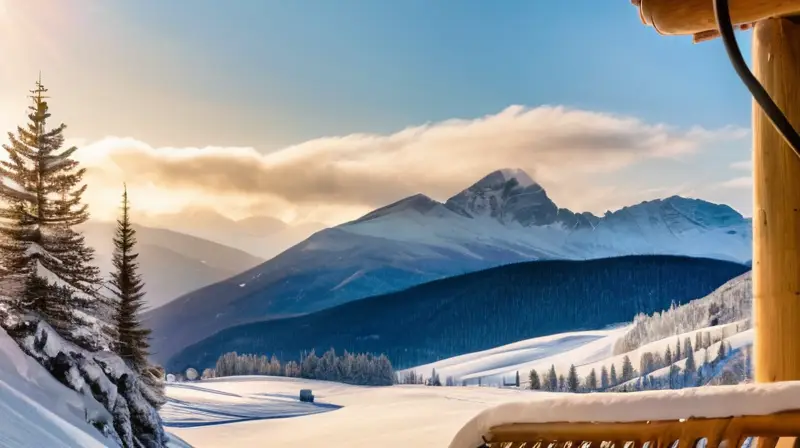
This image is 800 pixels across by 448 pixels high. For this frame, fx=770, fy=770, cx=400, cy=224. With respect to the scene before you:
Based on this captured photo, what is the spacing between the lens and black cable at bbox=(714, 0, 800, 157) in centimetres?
29

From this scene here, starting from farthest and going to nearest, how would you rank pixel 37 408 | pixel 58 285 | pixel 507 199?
pixel 507 199
pixel 58 285
pixel 37 408

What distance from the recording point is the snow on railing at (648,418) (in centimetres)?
33

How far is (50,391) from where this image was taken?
180 inches

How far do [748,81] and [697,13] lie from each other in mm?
275

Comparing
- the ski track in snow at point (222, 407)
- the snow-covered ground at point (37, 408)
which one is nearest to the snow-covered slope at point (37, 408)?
the snow-covered ground at point (37, 408)

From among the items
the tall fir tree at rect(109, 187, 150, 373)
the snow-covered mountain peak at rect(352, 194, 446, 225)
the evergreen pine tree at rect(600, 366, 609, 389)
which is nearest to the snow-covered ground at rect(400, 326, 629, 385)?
the evergreen pine tree at rect(600, 366, 609, 389)

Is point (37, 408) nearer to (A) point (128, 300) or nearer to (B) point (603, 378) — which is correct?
(A) point (128, 300)

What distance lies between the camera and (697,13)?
1.84 feet

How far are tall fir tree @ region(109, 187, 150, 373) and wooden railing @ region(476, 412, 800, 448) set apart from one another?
5.49m

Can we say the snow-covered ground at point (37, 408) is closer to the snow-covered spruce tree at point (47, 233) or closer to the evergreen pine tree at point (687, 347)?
the snow-covered spruce tree at point (47, 233)

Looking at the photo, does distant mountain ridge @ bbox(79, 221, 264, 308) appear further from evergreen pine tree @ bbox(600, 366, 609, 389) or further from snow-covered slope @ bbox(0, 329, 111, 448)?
evergreen pine tree @ bbox(600, 366, 609, 389)

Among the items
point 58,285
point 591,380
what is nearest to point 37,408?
point 58,285

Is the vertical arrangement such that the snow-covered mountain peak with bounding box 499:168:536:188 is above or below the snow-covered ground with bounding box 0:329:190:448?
above

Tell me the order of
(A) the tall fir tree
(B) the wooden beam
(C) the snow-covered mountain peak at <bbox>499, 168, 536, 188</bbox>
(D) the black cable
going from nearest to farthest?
1. (D) the black cable
2. (B) the wooden beam
3. (A) the tall fir tree
4. (C) the snow-covered mountain peak at <bbox>499, 168, 536, 188</bbox>
